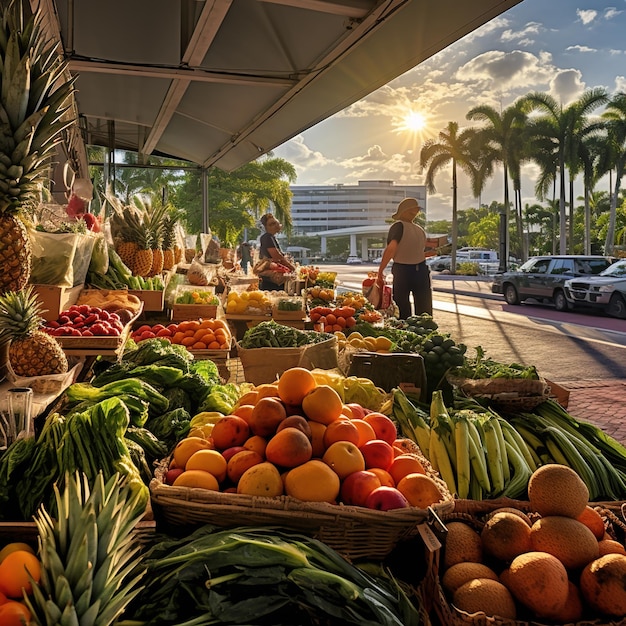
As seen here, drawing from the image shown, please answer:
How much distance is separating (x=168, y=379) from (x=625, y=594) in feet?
8.61

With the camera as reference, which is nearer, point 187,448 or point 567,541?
point 567,541

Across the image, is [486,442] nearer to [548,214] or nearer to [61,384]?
[61,384]

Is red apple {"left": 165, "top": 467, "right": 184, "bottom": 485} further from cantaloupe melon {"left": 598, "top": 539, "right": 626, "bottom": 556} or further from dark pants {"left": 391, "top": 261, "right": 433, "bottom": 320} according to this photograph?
dark pants {"left": 391, "top": 261, "right": 433, "bottom": 320}

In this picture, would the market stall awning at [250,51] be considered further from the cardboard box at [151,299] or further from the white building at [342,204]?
the white building at [342,204]

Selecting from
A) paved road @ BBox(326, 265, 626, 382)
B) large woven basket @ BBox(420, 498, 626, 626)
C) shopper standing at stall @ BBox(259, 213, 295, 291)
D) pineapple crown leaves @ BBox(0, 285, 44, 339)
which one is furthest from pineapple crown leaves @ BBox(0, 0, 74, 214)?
shopper standing at stall @ BBox(259, 213, 295, 291)

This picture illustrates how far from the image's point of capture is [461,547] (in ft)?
7.81

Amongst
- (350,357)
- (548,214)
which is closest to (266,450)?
(350,357)

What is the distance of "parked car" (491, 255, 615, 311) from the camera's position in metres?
19.4

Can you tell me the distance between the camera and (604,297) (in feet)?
56.2

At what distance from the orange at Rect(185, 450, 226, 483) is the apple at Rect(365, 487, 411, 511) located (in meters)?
0.61

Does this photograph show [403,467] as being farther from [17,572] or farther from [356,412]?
[17,572]

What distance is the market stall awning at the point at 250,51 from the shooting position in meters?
4.98

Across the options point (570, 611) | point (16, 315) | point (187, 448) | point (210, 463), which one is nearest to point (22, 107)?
point (16, 315)

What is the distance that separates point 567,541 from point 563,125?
1713 inches
